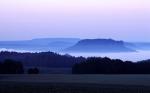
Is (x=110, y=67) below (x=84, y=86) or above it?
above

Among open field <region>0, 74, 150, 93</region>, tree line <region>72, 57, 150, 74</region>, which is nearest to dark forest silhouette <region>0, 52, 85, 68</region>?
tree line <region>72, 57, 150, 74</region>

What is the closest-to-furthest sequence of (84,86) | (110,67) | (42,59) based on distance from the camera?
(84,86) < (110,67) < (42,59)

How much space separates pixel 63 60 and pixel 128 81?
24.7 m

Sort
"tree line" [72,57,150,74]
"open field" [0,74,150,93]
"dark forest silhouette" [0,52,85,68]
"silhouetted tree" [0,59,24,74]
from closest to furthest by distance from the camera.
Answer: "open field" [0,74,150,93] < "tree line" [72,57,150,74] < "silhouetted tree" [0,59,24,74] < "dark forest silhouette" [0,52,85,68]

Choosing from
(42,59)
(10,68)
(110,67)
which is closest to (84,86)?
(110,67)

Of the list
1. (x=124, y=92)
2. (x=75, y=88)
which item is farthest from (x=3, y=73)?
(x=124, y=92)

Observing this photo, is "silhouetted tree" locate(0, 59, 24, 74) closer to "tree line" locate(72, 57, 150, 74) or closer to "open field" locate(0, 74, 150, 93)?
"tree line" locate(72, 57, 150, 74)

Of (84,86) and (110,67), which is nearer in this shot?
(84,86)

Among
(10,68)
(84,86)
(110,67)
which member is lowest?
(84,86)

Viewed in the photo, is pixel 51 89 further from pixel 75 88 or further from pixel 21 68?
pixel 21 68

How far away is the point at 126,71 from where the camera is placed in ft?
177

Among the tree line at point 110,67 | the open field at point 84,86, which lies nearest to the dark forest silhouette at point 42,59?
the tree line at point 110,67

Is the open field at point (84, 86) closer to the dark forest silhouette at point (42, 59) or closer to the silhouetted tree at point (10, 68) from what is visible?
the silhouetted tree at point (10, 68)

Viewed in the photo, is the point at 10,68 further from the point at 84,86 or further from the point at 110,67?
the point at 84,86
